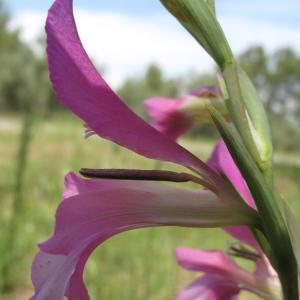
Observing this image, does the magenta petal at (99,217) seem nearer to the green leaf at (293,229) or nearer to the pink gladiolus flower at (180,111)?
the green leaf at (293,229)

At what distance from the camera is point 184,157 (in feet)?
1.49

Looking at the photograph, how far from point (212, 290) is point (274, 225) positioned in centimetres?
25

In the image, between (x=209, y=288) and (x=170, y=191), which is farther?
(x=209, y=288)

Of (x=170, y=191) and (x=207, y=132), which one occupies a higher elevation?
(x=170, y=191)

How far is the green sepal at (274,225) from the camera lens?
15.5 inches

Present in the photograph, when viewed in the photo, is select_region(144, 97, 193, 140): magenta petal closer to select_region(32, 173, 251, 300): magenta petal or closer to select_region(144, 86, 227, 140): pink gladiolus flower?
select_region(144, 86, 227, 140): pink gladiolus flower

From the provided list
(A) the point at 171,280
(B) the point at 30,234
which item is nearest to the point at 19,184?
(B) the point at 30,234

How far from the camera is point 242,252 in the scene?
62cm

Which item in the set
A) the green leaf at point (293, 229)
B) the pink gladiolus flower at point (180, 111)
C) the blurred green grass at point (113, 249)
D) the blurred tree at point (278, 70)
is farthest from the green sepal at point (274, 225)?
the blurred tree at point (278, 70)

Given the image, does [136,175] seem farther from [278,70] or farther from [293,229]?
[278,70]

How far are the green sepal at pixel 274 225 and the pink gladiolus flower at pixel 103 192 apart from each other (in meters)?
0.03

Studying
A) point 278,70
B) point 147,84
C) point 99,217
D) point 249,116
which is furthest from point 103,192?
point 147,84

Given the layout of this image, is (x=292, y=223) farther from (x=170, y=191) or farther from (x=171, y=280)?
(x=171, y=280)

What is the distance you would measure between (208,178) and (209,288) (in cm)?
21
